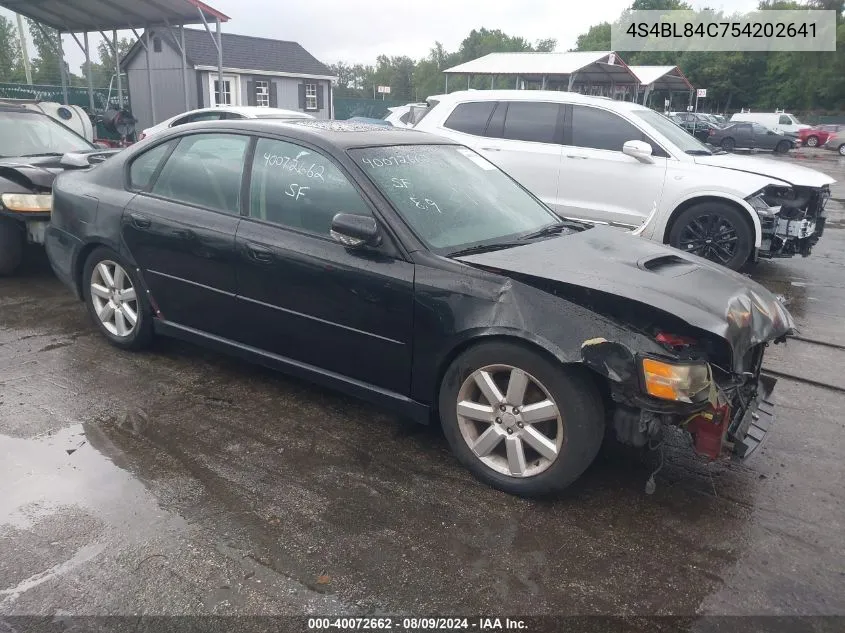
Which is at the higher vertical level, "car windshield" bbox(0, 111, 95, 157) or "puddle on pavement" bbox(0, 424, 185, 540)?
"car windshield" bbox(0, 111, 95, 157)

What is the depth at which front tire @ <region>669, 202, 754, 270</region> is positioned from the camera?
7055 millimetres

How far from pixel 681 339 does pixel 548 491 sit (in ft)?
2.91

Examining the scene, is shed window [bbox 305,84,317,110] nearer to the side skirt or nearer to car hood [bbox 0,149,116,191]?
car hood [bbox 0,149,116,191]

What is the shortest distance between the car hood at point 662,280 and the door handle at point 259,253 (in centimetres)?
111

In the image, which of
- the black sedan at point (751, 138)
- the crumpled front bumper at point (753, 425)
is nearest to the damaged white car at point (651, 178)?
the crumpled front bumper at point (753, 425)

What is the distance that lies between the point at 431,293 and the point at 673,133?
573 centimetres

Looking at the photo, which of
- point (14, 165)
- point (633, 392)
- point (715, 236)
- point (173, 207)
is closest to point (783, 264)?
point (715, 236)

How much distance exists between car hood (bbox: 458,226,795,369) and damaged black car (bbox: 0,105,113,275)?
387 cm

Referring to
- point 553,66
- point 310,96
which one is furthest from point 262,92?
point 553,66

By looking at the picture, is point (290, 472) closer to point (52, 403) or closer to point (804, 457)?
point (52, 403)

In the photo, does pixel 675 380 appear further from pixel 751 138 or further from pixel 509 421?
pixel 751 138

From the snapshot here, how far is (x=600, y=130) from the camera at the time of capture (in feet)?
25.1

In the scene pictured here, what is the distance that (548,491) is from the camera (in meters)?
3.04

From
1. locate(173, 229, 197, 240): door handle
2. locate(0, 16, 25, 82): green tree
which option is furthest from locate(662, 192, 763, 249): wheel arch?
locate(0, 16, 25, 82): green tree
